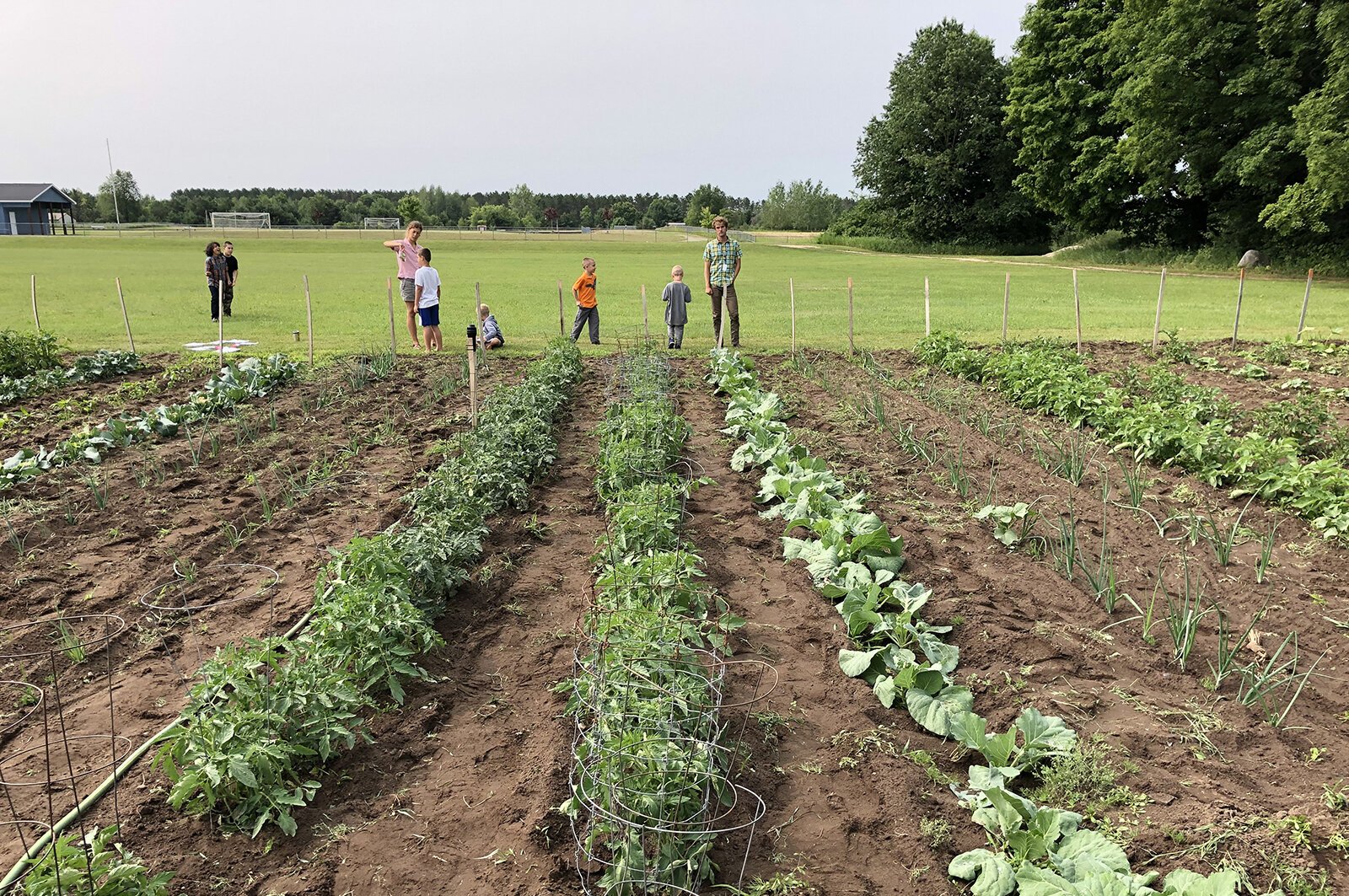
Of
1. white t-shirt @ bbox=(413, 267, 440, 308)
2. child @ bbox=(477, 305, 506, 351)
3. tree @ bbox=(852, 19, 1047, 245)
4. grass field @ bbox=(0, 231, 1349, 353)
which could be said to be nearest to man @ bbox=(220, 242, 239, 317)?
grass field @ bbox=(0, 231, 1349, 353)

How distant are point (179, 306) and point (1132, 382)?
20.2 metres

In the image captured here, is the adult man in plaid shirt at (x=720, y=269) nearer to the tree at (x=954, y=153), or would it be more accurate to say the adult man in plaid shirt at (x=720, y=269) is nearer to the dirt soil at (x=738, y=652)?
the dirt soil at (x=738, y=652)

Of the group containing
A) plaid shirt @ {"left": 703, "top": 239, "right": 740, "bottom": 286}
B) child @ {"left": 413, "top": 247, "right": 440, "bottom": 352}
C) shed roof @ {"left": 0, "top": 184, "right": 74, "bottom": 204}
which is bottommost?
child @ {"left": 413, "top": 247, "right": 440, "bottom": 352}

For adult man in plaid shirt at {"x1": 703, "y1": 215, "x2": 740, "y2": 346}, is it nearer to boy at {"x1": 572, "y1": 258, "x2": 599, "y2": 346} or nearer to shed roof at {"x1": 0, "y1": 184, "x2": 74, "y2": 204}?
boy at {"x1": 572, "y1": 258, "x2": 599, "y2": 346}

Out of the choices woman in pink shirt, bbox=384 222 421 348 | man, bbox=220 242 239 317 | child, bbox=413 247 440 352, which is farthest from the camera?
man, bbox=220 242 239 317

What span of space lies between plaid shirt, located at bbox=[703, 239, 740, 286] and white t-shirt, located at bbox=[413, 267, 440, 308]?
13.8 feet

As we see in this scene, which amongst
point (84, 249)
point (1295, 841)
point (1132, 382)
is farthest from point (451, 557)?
point (84, 249)

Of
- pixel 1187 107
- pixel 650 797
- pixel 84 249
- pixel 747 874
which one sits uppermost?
pixel 1187 107

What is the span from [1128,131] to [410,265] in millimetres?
31399

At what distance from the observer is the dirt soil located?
337 cm

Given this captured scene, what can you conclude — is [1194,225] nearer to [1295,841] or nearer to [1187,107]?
[1187,107]

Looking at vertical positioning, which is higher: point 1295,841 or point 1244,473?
point 1244,473

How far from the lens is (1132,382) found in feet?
33.5

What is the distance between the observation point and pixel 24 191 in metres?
67.9
